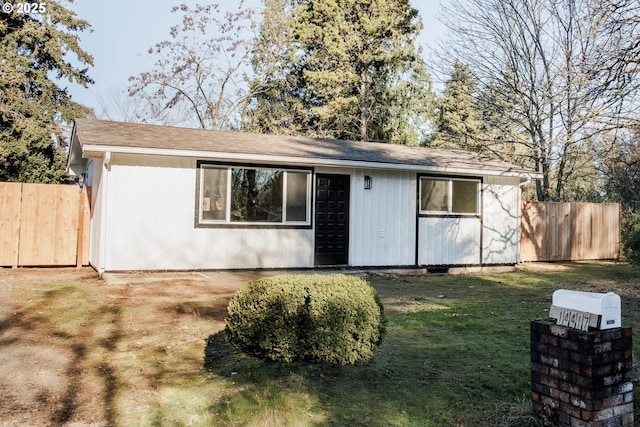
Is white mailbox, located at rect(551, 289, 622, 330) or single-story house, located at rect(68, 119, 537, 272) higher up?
single-story house, located at rect(68, 119, 537, 272)

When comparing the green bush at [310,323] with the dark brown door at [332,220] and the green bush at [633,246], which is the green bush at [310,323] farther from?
the green bush at [633,246]

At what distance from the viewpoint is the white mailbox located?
2.92 metres

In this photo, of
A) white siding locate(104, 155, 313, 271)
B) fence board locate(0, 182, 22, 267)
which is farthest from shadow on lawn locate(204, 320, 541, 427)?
fence board locate(0, 182, 22, 267)

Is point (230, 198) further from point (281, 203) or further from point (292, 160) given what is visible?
point (292, 160)

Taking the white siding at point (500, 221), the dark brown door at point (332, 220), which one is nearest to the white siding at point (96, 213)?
the dark brown door at point (332, 220)

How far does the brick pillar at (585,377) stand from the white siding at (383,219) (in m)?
8.29

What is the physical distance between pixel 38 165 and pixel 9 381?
1653 cm

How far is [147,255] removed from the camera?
9.73 metres

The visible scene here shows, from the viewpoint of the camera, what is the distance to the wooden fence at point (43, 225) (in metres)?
10.4

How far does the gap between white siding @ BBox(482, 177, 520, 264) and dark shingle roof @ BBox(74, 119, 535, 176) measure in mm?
530

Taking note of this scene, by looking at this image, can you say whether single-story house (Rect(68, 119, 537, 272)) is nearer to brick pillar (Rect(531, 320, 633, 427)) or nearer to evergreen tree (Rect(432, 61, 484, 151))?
evergreen tree (Rect(432, 61, 484, 151))

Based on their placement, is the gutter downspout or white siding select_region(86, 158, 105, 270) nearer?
the gutter downspout

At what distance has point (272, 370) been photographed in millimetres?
4148
